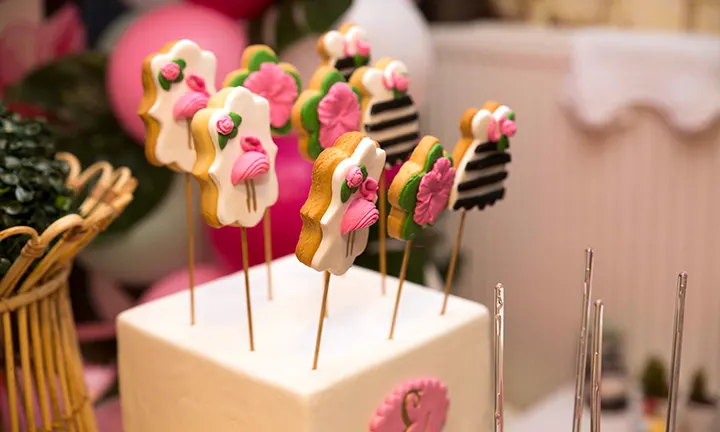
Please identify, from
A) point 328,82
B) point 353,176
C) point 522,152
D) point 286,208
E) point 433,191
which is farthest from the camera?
point 522,152

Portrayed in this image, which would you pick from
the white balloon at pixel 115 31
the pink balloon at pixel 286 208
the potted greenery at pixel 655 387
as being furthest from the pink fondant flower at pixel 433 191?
the potted greenery at pixel 655 387

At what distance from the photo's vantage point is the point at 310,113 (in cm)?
98

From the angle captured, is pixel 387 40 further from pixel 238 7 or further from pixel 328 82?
pixel 328 82

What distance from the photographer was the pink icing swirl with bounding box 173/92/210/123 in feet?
3.16

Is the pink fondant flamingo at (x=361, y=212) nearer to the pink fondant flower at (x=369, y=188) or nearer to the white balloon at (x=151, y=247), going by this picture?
the pink fondant flower at (x=369, y=188)

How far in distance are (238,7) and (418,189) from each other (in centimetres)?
104

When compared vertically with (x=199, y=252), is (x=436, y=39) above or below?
above

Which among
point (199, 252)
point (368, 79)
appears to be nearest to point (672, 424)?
point (368, 79)

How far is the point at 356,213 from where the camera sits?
0.81 metres

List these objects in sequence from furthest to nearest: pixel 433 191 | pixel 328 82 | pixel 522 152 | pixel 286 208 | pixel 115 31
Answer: pixel 522 152 → pixel 115 31 → pixel 286 208 → pixel 328 82 → pixel 433 191

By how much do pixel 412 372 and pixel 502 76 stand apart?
1.42 meters

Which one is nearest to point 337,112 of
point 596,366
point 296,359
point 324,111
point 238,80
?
point 324,111

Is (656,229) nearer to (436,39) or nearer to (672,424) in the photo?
(436,39)

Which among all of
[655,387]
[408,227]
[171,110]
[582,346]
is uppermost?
[171,110]
